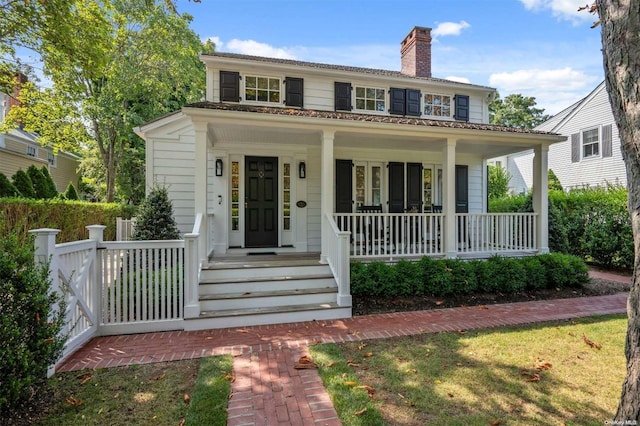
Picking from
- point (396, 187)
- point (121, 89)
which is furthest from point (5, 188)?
point (396, 187)

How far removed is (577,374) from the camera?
3.27 metres

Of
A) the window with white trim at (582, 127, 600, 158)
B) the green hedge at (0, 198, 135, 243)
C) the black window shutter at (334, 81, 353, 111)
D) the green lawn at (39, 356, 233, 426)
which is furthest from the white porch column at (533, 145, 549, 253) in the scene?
the green hedge at (0, 198, 135, 243)

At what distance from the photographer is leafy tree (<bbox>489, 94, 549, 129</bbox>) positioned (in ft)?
113

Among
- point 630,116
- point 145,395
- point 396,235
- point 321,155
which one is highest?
point 321,155

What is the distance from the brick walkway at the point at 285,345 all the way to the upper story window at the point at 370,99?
611 centimetres


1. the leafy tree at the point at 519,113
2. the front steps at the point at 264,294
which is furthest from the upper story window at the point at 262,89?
the leafy tree at the point at 519,113

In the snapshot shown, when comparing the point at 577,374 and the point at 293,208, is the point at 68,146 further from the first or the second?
the point at 577,374

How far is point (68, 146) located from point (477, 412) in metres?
19.5

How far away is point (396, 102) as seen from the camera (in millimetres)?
9391

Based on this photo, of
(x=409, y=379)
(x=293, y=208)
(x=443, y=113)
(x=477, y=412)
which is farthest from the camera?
(x=443, y=113)

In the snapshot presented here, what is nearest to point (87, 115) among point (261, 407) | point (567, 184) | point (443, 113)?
point (443, 113)

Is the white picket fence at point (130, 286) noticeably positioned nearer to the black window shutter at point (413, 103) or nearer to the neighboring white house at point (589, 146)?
the black window shutter at point (413, 103)

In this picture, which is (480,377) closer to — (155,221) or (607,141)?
(155,221)

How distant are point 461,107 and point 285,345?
9053mm
